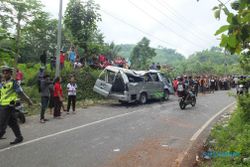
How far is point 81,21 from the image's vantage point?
2214cm

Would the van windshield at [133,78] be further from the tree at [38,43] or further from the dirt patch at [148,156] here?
the tree at [38,43]

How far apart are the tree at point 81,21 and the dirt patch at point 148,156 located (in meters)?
14.4

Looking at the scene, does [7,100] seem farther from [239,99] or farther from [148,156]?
[239,99]

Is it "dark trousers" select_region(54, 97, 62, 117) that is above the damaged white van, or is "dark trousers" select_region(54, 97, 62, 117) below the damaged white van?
below

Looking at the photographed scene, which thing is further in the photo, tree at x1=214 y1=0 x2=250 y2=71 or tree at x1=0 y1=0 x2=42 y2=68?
tree at x1=0 y1=0 x2=42 y2=68

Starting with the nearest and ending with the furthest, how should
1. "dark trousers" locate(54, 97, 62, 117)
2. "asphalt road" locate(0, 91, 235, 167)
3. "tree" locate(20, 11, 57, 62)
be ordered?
"asphalt road" locate(0, 91, 235, 167), "dark trousers" locate(54, 97, 62, 117), "tree" locate(20, 11, 57, 62)

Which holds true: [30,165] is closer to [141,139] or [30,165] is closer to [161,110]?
[141,139]

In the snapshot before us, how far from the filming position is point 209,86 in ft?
107

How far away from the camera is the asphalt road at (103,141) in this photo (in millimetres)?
7305

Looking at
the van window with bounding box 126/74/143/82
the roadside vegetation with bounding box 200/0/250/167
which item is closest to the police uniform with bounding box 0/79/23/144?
the roadside vegetation with bounding box 200/0/250/167

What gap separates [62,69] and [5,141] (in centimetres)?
1188

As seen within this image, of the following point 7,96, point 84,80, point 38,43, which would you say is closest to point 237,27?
point 7,96

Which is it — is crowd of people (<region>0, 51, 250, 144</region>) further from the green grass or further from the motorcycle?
the green grass

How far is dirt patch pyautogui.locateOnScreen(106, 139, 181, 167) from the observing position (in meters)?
7.19
